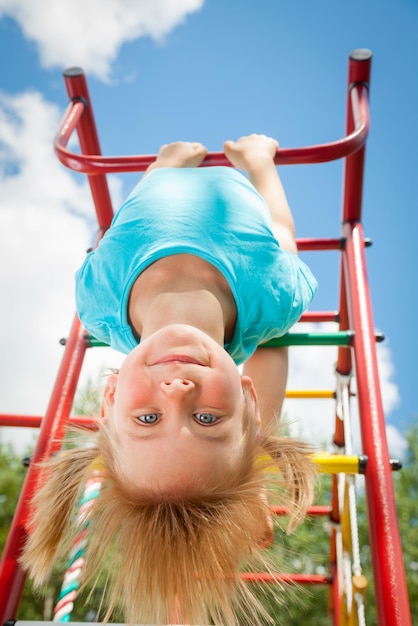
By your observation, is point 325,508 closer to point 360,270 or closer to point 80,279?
point 360,270

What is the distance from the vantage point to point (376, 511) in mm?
1304

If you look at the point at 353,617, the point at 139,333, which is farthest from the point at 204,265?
the point at 353,617

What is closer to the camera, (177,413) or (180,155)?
(177,413)

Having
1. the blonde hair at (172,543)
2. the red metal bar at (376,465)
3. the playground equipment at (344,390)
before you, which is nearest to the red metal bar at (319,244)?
the playground equipment at (344,390)

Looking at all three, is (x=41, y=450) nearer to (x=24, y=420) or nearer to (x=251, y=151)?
(x=24, y=420)

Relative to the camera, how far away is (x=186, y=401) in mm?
1142

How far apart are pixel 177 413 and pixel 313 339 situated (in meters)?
0.70

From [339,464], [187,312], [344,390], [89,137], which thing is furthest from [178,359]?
[89,137]

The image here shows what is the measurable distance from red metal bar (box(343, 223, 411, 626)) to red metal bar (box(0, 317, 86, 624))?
80 centimetres

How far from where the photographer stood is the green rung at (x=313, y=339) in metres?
1.71

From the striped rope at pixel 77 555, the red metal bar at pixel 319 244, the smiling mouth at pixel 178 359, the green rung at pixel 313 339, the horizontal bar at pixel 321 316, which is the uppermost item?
the red metal bar at pixel 319 244

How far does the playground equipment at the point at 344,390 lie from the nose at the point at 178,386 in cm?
44

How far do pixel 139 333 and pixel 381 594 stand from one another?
829mm

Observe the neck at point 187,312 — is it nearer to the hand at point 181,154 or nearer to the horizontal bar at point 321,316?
the hand at point 181,154
